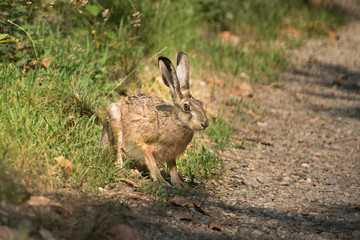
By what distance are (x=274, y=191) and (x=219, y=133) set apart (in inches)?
53.9

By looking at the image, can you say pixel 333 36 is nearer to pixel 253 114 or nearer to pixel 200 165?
pixel 253 114

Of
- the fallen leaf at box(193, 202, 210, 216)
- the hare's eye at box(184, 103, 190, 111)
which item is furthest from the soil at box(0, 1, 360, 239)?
the hare's eye at box(184, 103, 190, 111)

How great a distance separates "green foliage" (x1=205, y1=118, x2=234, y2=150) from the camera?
5.98 meters

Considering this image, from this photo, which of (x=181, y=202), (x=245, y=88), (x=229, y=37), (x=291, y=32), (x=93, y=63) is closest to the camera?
(x=181, y=202)

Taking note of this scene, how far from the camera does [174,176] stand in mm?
4633

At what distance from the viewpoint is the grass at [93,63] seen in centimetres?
392

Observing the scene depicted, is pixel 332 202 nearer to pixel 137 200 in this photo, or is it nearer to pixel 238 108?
pixel 137 200

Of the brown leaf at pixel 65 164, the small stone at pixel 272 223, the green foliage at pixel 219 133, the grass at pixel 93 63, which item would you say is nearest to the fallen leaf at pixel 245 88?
the grass at pixel 93 63

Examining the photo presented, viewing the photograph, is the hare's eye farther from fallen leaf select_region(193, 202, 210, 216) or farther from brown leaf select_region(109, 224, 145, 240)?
brown leaf select_region(109, 224, 145, 240)

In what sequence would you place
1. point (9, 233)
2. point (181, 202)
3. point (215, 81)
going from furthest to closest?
1. point (215, 81)
2. point (181, 202)
3. point (9, 233)

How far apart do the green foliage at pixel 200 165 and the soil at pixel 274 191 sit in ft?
0.44

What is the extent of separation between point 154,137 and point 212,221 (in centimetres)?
118

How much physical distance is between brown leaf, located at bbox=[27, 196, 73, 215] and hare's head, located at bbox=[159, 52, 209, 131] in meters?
1.68

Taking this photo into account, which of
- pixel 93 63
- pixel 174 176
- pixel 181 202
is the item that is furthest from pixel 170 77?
pixel 93 63
